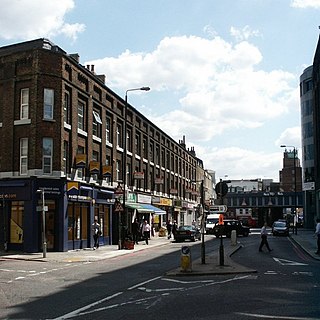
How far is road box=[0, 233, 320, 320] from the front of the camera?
33.3 feet

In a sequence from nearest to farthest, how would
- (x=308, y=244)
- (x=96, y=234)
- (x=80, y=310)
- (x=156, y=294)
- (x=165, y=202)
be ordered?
(x=80, y=310), (x=156, y=294), (x=96, y=234), (x=308, y=244), (x=165, y=202)

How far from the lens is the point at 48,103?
29938mm

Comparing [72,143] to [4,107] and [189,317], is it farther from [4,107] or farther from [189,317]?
[189,317]

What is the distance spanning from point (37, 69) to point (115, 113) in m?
10.6

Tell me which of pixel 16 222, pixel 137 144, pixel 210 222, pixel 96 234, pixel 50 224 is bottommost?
pixel 210 222

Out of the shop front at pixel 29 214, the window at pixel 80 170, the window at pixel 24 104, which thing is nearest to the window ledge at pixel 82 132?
the window at pixel 80 170

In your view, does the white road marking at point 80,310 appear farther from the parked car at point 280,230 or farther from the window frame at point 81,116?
the parked car at point 280,230

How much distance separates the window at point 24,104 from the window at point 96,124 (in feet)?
19.9

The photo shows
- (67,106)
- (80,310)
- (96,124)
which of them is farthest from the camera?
(96,124)

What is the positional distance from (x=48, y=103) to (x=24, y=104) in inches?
59.0

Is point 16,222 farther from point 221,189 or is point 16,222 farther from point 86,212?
point 221,189

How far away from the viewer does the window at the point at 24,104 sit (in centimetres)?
2989

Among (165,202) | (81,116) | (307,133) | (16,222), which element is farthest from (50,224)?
(307,133)

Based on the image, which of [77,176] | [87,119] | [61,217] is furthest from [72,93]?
[61,217]
